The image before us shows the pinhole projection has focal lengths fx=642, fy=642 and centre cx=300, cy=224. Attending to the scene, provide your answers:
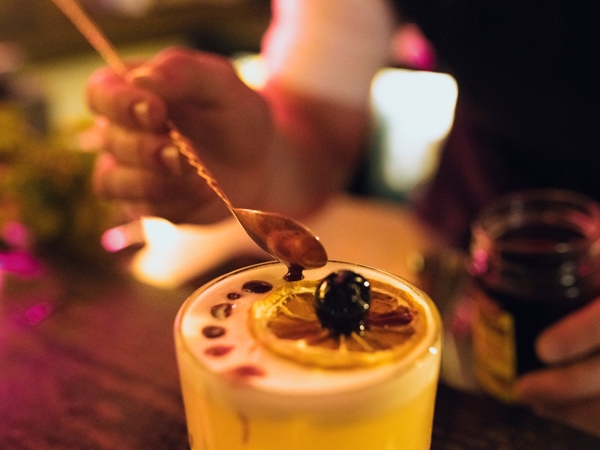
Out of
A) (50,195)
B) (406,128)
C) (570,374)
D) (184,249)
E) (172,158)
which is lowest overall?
(406,128)

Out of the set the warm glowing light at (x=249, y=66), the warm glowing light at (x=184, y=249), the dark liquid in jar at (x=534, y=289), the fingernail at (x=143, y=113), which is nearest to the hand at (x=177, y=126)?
the fingernail at (x=143, y=113)

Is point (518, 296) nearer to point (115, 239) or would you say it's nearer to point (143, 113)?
point (143, 113)

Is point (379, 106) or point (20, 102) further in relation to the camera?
point (379, 106)

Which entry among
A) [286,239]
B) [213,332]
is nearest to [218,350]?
[213,332]

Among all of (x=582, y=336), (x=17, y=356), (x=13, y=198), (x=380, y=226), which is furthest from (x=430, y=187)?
(x=17, y=356)

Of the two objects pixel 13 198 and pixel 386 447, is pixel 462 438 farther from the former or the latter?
pixel 13 198

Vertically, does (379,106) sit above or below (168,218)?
below
